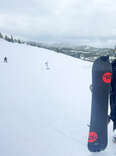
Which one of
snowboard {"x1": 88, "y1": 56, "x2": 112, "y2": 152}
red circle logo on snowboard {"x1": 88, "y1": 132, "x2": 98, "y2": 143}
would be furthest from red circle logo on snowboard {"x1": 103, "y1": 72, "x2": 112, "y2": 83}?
red circle logo on snowboard {"x1": 88, "y1": 132, "x2": 98, "y2": 143}

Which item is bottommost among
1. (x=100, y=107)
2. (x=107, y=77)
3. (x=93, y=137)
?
(x=93, y=137)

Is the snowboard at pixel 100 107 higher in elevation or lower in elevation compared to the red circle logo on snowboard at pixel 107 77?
lower

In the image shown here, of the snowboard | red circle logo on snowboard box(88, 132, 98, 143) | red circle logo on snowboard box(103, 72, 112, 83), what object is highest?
red circle logo on snowboard box(103, 72, 112, 83)

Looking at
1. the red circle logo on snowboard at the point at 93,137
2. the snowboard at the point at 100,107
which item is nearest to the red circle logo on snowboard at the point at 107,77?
the snowboard at the point at 100,107

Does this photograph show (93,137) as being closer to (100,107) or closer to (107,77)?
(100,107)

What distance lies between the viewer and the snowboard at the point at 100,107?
5.03ft

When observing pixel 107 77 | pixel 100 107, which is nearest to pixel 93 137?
pixel 100 107

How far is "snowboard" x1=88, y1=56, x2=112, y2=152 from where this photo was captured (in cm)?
153

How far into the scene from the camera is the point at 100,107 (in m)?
1.54

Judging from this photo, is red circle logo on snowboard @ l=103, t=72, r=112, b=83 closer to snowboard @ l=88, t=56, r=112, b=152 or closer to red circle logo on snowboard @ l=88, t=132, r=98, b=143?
snowboard @ l=88, t=56, r=112, b=152

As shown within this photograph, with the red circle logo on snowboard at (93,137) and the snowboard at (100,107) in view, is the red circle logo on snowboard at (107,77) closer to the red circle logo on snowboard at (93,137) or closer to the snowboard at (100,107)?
the snowboard at (100,107)

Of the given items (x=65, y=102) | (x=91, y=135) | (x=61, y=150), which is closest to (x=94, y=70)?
(x=91, y=135)

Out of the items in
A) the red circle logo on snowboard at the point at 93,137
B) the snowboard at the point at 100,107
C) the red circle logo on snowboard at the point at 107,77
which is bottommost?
the red circle logo on snowboard at the point at 93,137

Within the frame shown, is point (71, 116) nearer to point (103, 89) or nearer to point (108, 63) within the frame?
point (103, 89)
